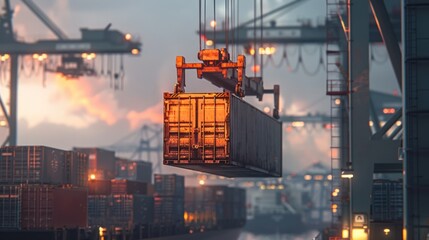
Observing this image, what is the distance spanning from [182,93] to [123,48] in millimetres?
53911

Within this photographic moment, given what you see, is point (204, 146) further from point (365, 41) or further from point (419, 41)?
point (365, 41)

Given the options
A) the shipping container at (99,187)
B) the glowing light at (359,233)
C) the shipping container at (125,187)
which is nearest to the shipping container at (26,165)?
the glowing light at (359,233)

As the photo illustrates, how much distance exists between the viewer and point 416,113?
1617 inches

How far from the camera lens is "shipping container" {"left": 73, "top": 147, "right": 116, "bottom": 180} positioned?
343ft

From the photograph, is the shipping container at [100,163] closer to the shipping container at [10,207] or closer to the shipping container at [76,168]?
the shipping container at [76,168]

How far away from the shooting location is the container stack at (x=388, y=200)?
6706 cm

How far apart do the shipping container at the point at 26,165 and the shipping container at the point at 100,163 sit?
35.1m

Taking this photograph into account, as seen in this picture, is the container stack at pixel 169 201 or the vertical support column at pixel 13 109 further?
the vertical support column at pixel 13 109

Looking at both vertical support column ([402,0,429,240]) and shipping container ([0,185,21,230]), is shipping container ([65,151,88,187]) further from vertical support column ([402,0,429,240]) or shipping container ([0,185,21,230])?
vertical support column ([402,0,429,240])

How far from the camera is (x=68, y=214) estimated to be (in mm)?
67375

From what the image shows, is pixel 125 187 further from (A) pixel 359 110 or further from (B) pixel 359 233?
(A) pixel 359 110

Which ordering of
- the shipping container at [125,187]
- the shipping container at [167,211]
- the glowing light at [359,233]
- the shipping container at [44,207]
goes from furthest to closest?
the shipping container at [167,211], the shipping container at [125,187], the shipping container at [44,207], the glowing light at [359,233]

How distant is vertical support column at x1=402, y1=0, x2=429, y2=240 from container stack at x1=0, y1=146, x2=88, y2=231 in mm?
29692

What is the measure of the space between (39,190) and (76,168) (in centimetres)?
762
